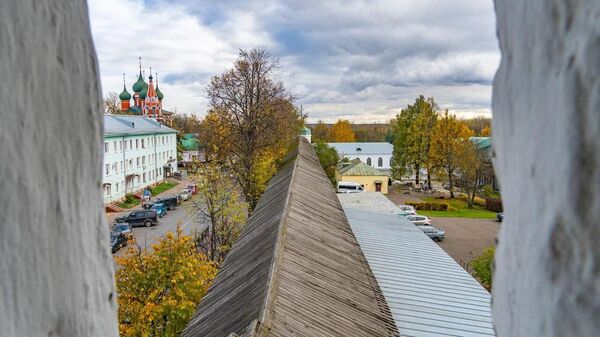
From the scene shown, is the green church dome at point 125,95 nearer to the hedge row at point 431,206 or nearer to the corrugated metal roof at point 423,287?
the hedge row at point 431,206

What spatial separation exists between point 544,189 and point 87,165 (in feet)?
2.16

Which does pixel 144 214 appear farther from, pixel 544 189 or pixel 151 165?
pixel 544 189

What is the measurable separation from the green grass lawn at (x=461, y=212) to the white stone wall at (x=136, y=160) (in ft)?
60.5

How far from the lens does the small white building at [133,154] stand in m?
28.5

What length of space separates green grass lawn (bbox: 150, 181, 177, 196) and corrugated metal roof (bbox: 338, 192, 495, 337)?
26124 millimetres

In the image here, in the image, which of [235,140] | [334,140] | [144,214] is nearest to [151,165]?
[144,214]

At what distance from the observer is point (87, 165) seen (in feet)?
2.56

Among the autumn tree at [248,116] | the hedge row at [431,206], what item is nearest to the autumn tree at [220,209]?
the autumn tree at [248,116]

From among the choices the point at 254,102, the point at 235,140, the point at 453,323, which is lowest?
the point at 453,323

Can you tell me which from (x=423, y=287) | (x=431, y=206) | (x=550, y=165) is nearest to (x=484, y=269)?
(x=423, y=287)

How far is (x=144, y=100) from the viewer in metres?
46.2

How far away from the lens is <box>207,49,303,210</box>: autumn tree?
18.6 metres

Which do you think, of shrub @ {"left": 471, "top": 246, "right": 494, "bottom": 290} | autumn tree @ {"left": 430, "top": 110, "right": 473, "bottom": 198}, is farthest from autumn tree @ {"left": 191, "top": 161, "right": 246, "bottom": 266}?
autumn tree @ {"left": 430, "top": 110, "right": 473, "bottom": 198}

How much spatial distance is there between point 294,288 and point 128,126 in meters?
31.0
